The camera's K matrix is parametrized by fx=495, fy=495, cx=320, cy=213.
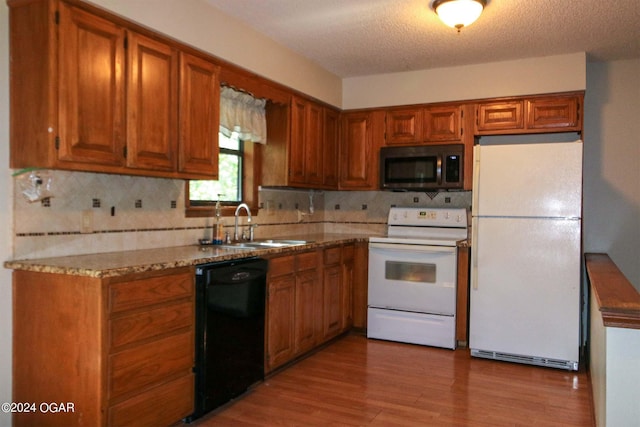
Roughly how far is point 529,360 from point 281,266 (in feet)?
6.68

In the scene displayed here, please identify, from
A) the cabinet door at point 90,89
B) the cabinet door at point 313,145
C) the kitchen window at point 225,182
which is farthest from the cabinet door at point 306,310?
the cabinet door at point 90,89

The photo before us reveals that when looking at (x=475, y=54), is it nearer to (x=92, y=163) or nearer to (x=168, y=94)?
(x=168, y=94)

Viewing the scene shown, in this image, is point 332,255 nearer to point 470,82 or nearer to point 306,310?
point 306,310

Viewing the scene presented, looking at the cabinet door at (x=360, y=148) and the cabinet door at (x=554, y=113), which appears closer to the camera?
the cabinet door at (x=554, y=113)

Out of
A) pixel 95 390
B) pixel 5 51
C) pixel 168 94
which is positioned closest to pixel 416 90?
pixel 168 94

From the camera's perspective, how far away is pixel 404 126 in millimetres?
4695

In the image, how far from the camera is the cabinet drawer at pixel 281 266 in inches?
130

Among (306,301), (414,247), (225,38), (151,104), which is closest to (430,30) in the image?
(225,38)

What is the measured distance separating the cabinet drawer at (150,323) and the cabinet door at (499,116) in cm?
306

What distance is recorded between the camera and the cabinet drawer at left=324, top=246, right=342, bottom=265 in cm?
404

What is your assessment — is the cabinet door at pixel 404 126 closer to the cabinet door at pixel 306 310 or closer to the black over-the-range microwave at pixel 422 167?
the black over-the-range microwave at pixel 422 167

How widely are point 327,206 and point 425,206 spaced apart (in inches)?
42.7

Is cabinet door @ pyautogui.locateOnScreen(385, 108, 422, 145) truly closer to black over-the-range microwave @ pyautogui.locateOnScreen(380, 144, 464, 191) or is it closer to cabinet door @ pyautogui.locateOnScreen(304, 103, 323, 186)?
black over-the-range microwave @ pyautogui.locateOnScreen(380, 144, 464, 191)

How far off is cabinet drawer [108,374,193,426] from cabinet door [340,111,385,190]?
280 cm
